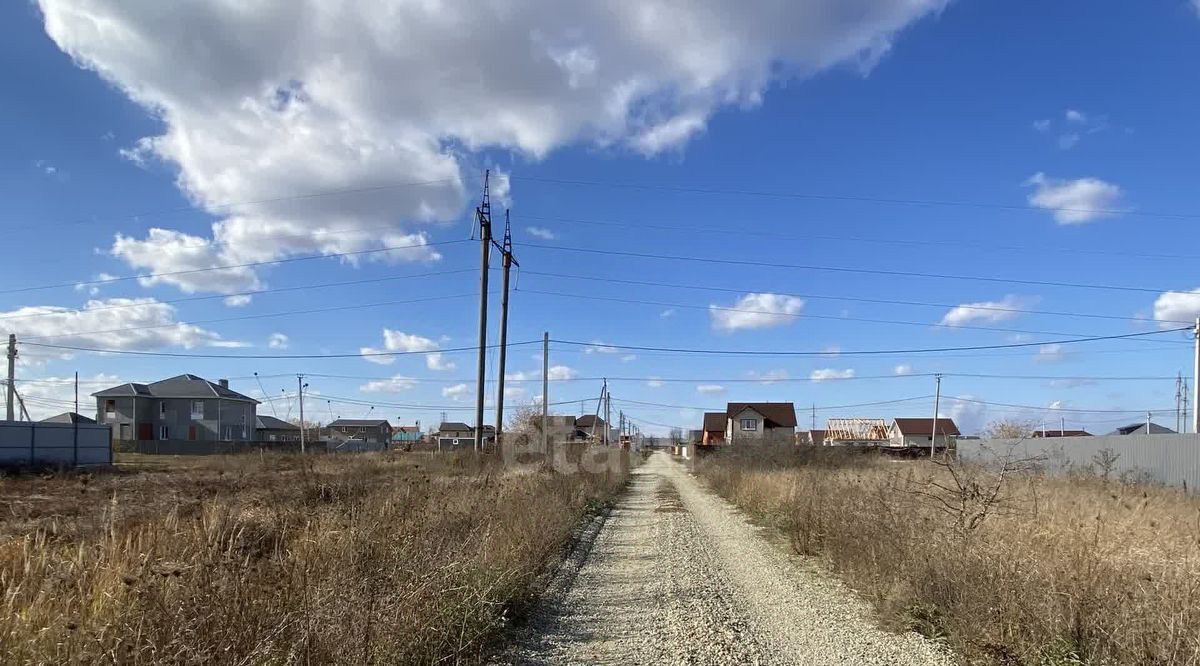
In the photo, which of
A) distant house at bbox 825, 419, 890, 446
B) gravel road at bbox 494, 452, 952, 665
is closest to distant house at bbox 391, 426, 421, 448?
distant house at bbox 825, 419, 890, 446

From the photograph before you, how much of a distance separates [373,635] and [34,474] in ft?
97.6

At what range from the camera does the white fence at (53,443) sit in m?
32.3

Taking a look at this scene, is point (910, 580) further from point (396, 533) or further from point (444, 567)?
point (396, 533)

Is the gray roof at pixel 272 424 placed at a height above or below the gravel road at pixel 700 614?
below

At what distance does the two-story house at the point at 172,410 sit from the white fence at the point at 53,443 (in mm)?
40041

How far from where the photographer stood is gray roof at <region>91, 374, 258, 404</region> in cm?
7569

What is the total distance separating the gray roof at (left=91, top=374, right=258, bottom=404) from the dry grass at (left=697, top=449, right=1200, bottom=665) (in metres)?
81.1

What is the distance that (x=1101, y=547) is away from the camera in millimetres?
6539

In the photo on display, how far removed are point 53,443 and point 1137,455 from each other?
46663 millimetres

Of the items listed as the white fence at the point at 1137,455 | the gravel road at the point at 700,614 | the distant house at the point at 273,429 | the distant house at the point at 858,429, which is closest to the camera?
the gravel road at the point at 700,614

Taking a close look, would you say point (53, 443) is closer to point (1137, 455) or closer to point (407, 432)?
point (1137, 455)

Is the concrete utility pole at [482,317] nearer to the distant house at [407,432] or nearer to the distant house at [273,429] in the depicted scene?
the distant house at [273,429]

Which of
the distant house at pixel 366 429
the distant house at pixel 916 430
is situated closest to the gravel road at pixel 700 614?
the distant house at pixel 916 430

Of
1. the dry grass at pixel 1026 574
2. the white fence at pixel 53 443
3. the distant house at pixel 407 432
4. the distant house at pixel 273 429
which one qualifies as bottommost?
the distant house at pixel 407 432
